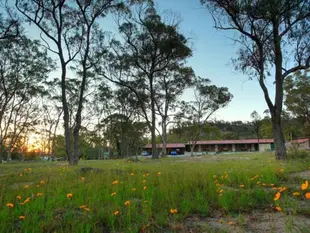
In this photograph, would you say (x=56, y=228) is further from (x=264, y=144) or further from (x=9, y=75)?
(x=264, y=144)

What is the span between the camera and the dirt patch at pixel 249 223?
2088 millimetres

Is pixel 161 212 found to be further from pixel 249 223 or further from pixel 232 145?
pixel 232 145

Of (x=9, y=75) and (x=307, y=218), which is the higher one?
(x=9, y=75)

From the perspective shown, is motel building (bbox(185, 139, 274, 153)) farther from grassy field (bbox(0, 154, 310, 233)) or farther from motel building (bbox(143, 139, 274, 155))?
grassy field (bbox(0, 154, 310, 233))

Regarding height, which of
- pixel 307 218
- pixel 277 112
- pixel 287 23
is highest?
pixel 287 23

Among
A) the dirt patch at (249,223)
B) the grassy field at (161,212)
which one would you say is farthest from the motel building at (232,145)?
the dirt patch at (249,223)

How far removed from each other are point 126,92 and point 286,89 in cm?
2225

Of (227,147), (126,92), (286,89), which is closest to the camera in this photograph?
(126,92)

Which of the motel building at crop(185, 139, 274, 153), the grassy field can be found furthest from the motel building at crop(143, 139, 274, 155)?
the grassy field

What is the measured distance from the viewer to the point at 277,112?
1095 cm

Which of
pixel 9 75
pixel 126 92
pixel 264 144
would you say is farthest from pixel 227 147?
pixel 9 75

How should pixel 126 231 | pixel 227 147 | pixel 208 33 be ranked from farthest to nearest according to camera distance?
pixel 227 147 → pixel 208 33 → pixel 126 231

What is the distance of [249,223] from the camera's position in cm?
229

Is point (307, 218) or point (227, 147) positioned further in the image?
point (227, 147)
